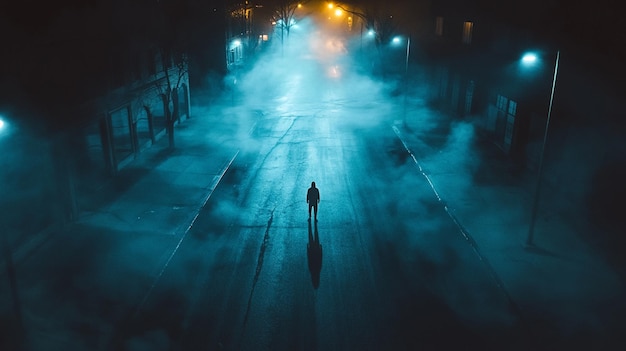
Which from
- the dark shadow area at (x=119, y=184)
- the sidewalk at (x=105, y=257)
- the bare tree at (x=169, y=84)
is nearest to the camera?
the sidewalk at (x=105, y=257)

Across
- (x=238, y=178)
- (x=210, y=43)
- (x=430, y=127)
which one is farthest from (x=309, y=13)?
(x=238, y=178)

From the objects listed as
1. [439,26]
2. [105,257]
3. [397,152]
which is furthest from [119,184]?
[439,26]

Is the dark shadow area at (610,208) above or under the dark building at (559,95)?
under

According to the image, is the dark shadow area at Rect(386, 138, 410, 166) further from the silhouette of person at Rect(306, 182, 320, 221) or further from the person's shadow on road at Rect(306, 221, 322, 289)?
the person's shadow on road at Rect(306, 221, 322, 289)

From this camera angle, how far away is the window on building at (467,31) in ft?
92.9

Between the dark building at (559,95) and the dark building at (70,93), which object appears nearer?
the dark building at (70,93)

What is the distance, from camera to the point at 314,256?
43.7 ft

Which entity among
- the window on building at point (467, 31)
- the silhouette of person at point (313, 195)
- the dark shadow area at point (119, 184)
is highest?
the window on building at point (467, 31)

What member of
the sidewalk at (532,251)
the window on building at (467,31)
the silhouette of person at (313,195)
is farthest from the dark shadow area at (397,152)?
the window on building at (467,31)

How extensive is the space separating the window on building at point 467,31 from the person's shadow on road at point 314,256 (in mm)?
19610

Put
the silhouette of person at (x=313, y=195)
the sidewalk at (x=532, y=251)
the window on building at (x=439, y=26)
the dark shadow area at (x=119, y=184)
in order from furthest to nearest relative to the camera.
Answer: the window on building at (x=439, y=26) < the dark shadow area at (x=119, y=184) < the silhouette of person at (x=313, y=195) < the sidewalk at (x=532, y=251)

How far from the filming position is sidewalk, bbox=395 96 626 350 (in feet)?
33.6

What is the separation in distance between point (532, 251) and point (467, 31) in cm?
1955

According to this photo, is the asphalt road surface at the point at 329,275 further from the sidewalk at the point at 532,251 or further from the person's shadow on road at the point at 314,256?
the sidewalk at the point at 532,251
